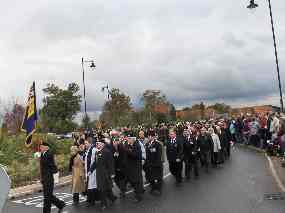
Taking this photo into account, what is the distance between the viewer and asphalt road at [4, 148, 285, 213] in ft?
34.7

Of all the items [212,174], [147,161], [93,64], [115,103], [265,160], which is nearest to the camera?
[147,161]

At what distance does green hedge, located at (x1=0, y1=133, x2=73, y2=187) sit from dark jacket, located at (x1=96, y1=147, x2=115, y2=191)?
6.73 m

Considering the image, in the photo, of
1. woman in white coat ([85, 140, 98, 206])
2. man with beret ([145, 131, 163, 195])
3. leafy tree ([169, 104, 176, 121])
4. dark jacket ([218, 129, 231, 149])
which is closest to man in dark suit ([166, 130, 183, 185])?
man with beret ([145, 131, 163, 195])

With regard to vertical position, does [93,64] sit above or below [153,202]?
above

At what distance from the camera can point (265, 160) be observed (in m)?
20.7

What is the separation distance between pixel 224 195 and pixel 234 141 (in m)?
20.6

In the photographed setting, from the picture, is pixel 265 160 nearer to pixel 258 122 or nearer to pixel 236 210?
pixel 258 122

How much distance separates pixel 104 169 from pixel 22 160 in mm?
12094

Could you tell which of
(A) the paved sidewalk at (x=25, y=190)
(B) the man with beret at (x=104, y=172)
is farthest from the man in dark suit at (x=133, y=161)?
(A) the paved sidewalk at (x=25, y=190)

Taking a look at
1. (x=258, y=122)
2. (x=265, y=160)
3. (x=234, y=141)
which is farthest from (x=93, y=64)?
(x=265, y=160)

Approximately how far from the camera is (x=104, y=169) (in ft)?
39.1

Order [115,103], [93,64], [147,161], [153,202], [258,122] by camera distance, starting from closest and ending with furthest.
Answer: [153,202], [147,161], [258,122], [93,64], [115,103]

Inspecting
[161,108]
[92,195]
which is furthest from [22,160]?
[161,108]

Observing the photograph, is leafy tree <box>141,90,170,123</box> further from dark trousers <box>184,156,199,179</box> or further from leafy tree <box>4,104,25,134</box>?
dark trousers <box>184,156,199,179</box>
